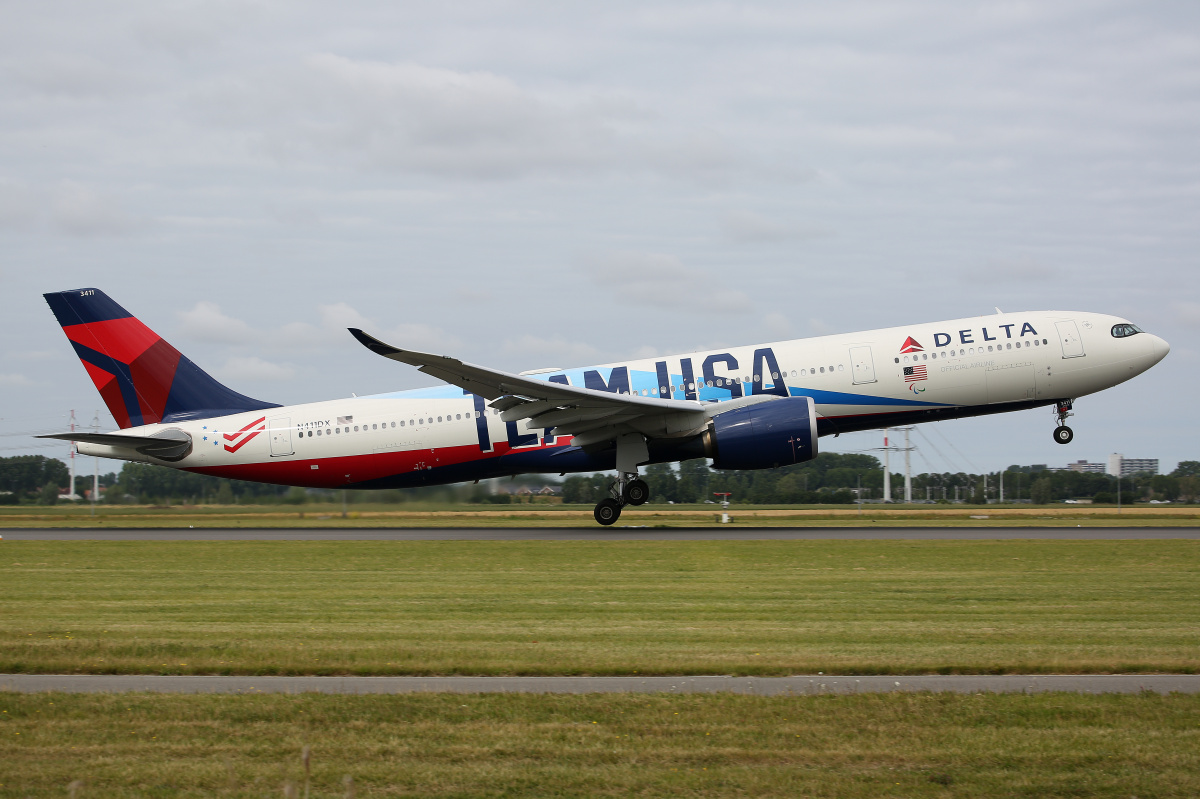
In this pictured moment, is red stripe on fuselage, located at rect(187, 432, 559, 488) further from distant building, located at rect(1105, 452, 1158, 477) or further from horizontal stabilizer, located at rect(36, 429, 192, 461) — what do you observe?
distant building, located at rect(1105, 452, 1158, 477)

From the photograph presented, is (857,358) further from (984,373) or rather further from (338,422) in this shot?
(338,422)

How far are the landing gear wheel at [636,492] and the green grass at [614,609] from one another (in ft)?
17.2

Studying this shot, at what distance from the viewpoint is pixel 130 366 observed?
3166 centimetres

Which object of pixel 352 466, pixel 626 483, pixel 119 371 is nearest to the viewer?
pixel 626 483

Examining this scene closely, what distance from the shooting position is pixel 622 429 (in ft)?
95.9

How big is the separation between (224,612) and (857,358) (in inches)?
758

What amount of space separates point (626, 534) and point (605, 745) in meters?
21.0

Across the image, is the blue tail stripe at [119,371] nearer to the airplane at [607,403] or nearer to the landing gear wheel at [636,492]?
the airplane at [607,403]

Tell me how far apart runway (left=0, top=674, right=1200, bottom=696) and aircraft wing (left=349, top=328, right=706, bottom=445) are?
49.5 ft

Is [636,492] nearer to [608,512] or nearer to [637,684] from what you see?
[608,512]

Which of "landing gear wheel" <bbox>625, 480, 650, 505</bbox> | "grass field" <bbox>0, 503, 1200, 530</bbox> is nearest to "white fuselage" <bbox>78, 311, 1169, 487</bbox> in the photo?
"landing gear wheel" <bbox>625, 480, 650, 505</bbox>

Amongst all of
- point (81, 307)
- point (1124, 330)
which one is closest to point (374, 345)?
point (81, 307)

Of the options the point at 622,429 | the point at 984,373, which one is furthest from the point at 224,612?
the point at 984,373

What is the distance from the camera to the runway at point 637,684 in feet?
31.0
